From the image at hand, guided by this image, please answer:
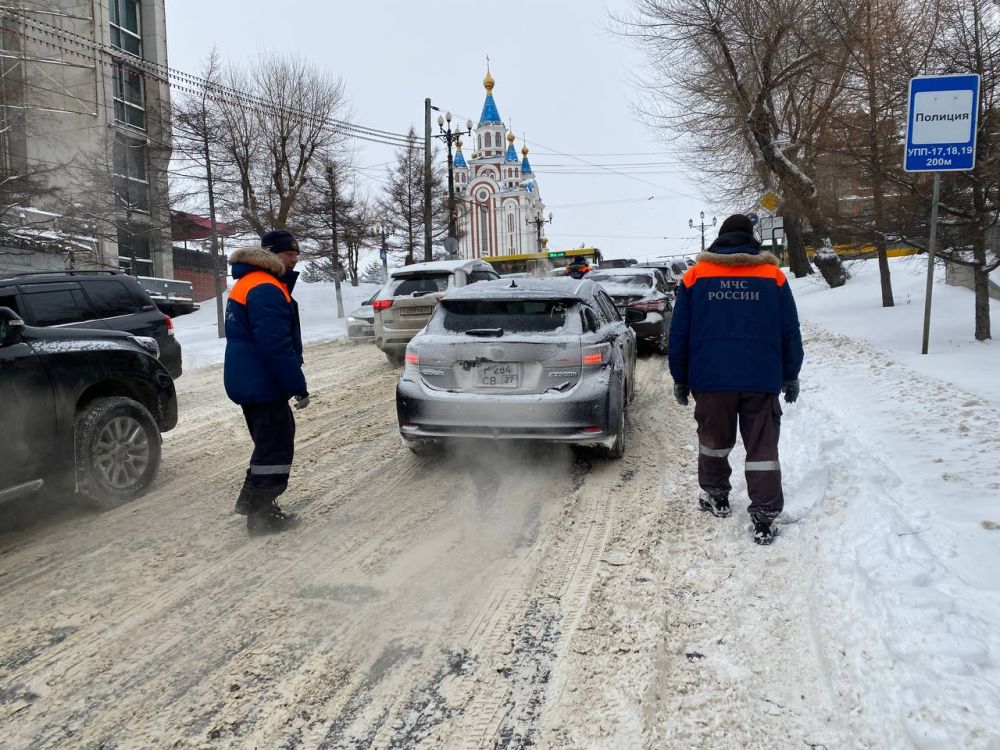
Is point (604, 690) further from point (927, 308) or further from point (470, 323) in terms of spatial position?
point (927, 308)

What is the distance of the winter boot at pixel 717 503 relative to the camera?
4.49 metres

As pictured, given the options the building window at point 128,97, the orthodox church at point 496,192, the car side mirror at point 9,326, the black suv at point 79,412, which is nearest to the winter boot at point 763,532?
the black suv at point 79,412

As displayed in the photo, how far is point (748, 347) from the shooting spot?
159 inches

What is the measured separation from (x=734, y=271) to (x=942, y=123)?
5.26 m

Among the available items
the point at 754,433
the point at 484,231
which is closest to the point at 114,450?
the point at 754,433

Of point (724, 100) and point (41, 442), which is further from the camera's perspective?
point (724, 100)

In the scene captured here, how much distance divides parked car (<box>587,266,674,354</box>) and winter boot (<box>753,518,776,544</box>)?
746 cm

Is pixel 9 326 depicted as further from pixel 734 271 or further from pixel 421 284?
pixel 421 284

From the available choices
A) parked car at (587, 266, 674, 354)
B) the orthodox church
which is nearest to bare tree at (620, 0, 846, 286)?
parked car at (587, 266, 674, 354)

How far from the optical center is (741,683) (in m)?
2.74

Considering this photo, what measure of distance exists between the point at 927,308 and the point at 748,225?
596 cm

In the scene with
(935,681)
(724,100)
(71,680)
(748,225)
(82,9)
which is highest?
(82,9)

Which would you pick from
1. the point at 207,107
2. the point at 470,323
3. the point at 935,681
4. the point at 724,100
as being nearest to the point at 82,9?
the point at 207,107

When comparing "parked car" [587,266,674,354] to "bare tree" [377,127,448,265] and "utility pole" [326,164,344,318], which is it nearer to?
"utility pole" [326,164,344,318]
